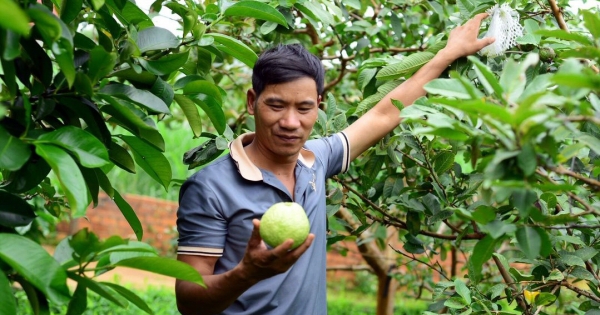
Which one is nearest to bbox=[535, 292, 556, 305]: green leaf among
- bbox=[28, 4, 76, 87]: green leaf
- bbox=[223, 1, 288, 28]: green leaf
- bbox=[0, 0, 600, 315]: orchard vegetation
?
bbox=[0, 0, 600, 315]: orchard vegetation

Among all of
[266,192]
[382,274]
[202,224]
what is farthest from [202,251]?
[382,274]

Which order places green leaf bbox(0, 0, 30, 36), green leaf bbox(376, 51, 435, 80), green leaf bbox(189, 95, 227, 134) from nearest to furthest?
green leaf bbox(0, 0, 30, 36), green leaf bbox(189, 95, 227, 134), green leaf bbox(376, 51, 435, 80)

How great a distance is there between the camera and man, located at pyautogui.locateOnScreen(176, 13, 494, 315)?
1.57 meters

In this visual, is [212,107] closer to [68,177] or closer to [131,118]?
[131,118]

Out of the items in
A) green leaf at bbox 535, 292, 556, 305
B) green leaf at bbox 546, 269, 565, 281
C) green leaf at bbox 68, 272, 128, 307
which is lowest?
green leaf at bbox 535, 292, 556, 305

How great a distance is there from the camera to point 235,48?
5.30 feet

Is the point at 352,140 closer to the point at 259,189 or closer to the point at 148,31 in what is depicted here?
the point at 259,189

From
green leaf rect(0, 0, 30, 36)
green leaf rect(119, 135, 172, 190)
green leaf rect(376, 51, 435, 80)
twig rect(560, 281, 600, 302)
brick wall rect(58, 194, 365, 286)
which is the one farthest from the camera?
brick wall rect(58, 194, 365, 286)

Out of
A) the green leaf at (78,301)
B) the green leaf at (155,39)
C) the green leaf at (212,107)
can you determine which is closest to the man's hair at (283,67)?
the green leaf at (212,107)

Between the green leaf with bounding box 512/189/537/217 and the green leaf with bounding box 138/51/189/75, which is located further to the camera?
the green leaf with bounding box 138/51/189/75

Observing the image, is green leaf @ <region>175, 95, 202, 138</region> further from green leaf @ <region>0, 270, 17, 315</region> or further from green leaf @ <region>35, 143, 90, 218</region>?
green leaf @ <region>0, 270, 17, 315</region>

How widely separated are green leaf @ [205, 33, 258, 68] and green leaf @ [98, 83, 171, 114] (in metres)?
0.28

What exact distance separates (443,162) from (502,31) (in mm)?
377

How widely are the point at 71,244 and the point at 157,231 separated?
7218mm
